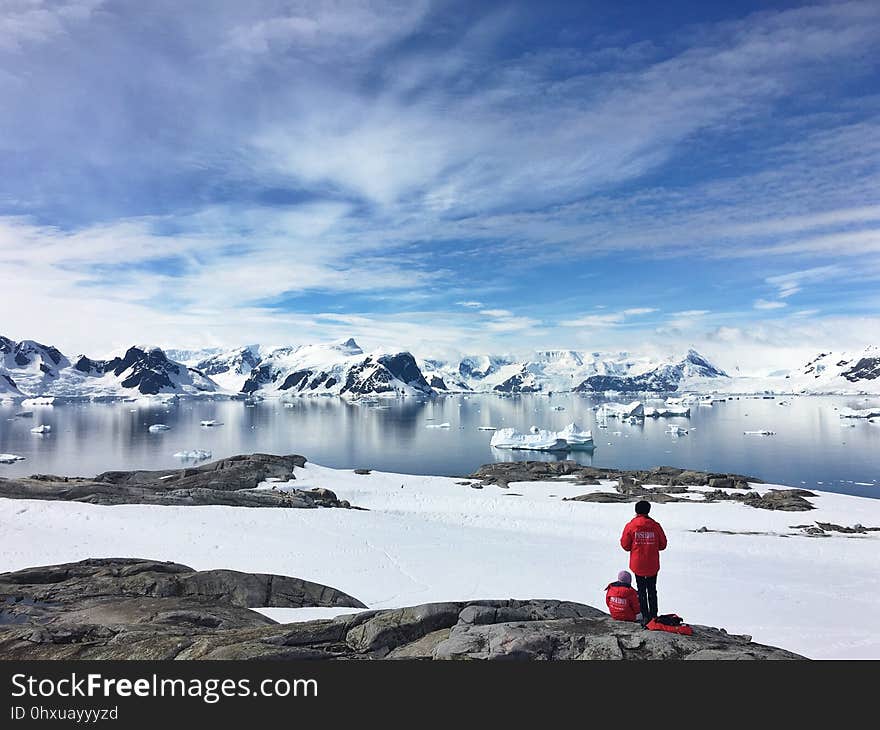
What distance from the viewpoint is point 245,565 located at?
Answer: 15555mm

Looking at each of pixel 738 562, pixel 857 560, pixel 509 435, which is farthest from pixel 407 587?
pixel 509 435

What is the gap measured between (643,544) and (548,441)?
7366cm

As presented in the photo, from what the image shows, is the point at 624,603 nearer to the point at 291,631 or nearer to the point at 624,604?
the point at 624,604

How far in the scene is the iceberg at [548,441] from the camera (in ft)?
257

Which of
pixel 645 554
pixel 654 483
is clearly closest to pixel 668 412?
pixel 654 483

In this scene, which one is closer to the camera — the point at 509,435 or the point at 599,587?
the point at 599,587

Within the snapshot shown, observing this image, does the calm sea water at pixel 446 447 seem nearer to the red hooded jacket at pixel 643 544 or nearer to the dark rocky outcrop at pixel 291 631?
the red hooded jacket at pixel 643 544

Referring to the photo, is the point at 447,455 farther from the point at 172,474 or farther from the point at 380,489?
the point at 172,474

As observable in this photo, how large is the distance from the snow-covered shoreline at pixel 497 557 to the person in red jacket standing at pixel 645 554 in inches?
176

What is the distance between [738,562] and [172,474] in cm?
3882

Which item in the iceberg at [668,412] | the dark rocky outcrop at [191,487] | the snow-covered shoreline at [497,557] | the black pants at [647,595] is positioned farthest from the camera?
the iceberg at [668,412]

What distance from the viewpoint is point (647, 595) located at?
813 centimetres

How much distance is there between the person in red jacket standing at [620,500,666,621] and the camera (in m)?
8.08

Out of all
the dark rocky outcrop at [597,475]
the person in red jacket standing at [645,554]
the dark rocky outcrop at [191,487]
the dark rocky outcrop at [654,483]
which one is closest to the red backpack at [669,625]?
the person in red jacket standing at [645,554]
